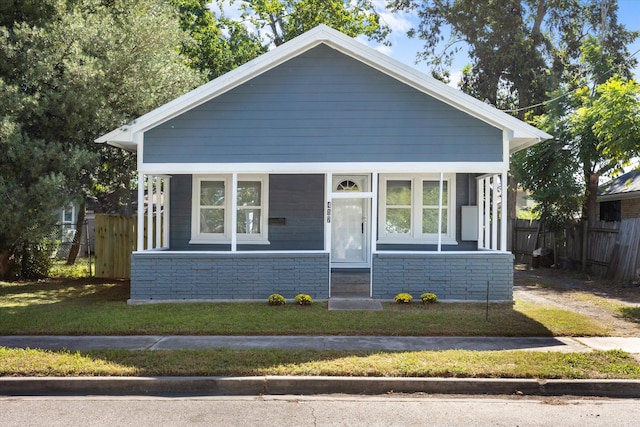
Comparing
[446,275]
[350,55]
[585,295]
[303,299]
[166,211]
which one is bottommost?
[585,295]

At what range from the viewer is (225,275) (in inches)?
453

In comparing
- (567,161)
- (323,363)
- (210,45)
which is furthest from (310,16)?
(323,363)

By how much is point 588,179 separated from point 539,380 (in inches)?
563

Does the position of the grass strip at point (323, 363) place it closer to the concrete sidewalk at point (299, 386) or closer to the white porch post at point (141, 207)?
the concrete sidewalk at point (299, 386)

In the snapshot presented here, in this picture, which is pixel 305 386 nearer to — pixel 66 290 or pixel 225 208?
pixel 225 208

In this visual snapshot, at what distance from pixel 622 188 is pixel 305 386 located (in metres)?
18.0

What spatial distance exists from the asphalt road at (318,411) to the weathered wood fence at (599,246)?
33.9ft

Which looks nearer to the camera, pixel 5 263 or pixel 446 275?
pixel 446 275

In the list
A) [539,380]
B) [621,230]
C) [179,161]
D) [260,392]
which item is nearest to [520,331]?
[539,380]

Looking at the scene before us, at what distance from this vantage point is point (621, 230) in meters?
15.9

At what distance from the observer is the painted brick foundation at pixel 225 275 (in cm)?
1148

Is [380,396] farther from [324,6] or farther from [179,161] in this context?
[324,6]

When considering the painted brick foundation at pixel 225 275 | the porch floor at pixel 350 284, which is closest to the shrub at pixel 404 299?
the porch floor at pixel 350 284

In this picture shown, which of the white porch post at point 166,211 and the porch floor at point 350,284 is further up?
the white porch post at point 166,211
